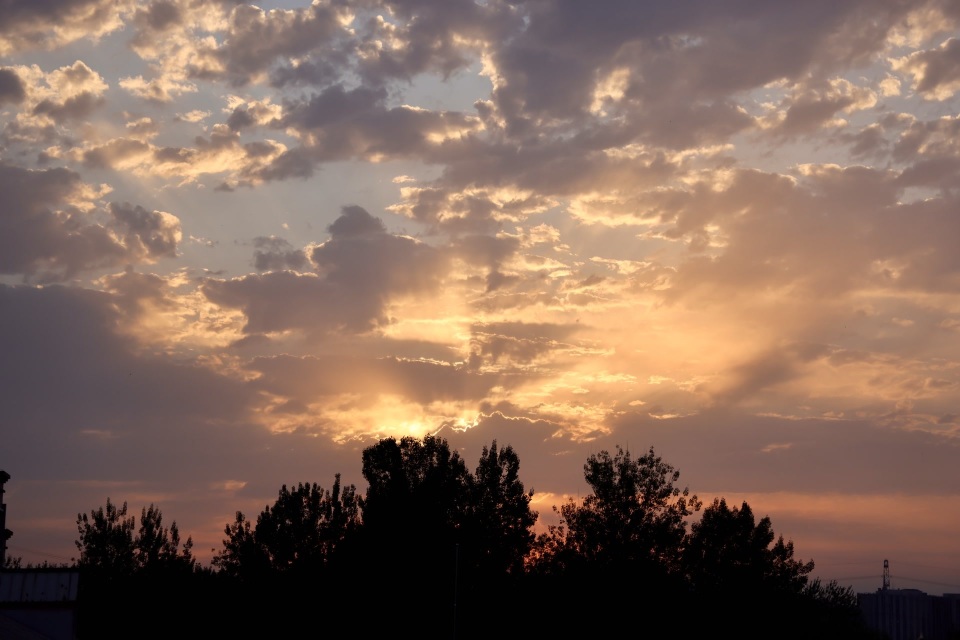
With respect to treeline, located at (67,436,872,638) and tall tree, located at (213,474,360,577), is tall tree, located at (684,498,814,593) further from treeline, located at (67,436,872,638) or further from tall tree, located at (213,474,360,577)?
tall tree, located at (213,474,360,577)

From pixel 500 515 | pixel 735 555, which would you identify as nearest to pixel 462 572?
pixel 500 515

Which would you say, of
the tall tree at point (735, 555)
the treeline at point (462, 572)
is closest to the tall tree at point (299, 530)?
the treeline at point (462, 572)

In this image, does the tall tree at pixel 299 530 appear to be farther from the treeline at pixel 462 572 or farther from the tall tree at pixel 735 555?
the tall tree at pixel 735 555

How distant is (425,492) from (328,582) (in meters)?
11.0

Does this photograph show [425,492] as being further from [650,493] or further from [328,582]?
[650,493]

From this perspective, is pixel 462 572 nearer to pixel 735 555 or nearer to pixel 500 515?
pixel 500 515

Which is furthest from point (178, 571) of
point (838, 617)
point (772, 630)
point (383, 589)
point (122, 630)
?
point (838, 617)

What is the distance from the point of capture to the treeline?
281ft

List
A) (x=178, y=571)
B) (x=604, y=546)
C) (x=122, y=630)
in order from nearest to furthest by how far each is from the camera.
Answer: (x=122, y=630), (x=604, y=546), (x=178, y=571)

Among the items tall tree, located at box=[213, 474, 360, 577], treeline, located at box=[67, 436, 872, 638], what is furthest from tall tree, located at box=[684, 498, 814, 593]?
tall tree, located at box=[213, 474, 360, 577]

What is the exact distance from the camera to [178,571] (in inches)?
3848

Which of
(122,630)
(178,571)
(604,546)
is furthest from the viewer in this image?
(178,571)

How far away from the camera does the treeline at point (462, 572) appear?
85.6 m

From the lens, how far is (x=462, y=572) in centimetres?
8544
